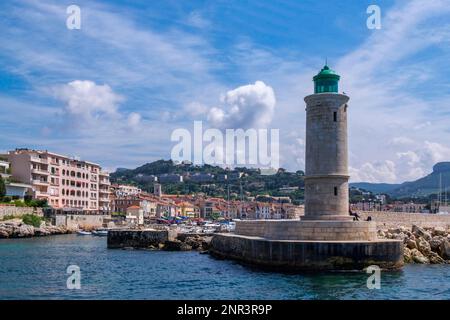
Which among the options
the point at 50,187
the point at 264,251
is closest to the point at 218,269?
the point at 264,251

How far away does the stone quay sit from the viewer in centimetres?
3234

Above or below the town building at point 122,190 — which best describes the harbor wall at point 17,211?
below

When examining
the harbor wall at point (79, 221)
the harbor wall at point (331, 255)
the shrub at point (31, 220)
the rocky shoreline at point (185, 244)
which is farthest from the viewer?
the harbor wall at point (79, 221)

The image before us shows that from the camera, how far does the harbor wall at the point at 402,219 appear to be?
197ft

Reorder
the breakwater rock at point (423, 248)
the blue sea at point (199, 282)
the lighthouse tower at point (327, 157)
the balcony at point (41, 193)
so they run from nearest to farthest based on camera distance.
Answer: the blue sea at point (199, 282) < the lighthouse tower at point (327, 157) < the breakwater rock at point (423, 248) < the balcony at point (41, 193)

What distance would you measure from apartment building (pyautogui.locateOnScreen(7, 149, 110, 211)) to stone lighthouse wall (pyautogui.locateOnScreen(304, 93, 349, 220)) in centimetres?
6935

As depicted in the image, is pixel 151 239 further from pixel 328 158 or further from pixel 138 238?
pixel 328 158

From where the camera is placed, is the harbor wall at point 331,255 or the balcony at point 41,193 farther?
the balcony at point 41,193

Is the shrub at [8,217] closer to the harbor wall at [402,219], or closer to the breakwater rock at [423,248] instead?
the harbor wall at [402,219]

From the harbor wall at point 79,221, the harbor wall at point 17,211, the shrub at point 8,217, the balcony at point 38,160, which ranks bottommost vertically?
the harbor wall at point 79,221

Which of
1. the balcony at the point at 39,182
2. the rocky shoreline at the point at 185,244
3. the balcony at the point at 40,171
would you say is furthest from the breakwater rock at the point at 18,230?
the rocky shoreline at the point at 185,244

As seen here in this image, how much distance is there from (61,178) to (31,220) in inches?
868

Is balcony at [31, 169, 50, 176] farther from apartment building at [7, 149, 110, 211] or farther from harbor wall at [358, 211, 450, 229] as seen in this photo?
harbor wall at [358, 211, 450, 229]
